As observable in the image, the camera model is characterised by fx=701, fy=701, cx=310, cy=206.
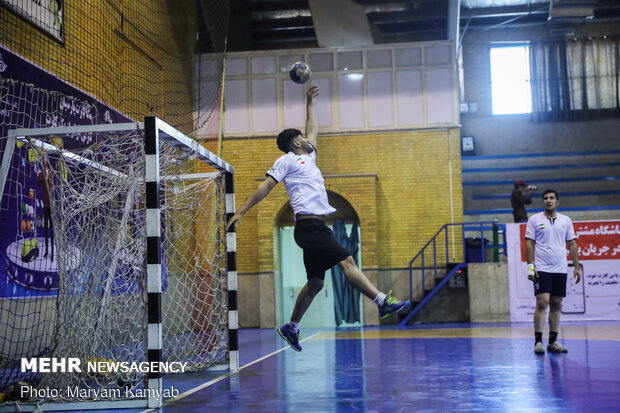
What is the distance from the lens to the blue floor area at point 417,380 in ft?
17.0

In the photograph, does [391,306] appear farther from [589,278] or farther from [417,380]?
[589,278]

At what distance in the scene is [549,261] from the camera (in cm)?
886

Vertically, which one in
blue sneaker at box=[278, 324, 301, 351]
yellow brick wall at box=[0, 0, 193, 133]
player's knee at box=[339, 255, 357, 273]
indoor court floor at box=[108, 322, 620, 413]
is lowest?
indoor court floor at box=[108, 322, 620, 413]

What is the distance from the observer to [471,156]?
2284cm

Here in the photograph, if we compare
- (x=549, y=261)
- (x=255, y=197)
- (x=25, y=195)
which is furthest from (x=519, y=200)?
(x=255, y=197)

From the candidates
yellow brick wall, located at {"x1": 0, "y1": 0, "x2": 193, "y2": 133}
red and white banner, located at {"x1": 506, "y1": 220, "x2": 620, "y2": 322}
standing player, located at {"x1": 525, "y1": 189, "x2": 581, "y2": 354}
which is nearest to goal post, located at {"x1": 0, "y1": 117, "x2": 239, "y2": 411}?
yellow brick wall, located at {"x1": 0, "y1": 0, "x2": 193, "y2": 133}

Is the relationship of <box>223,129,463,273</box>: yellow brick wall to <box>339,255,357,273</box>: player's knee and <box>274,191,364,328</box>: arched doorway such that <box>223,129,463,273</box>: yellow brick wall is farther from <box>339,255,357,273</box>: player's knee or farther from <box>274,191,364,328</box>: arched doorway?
<box>339,255,357,273</box>: player's knee

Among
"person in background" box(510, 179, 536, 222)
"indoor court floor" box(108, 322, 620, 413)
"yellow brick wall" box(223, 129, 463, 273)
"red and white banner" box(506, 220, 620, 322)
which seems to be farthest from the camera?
"yellow brick wall" box(223, 129, 463, 273)

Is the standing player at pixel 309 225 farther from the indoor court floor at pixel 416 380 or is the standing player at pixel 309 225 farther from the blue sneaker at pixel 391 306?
the indoor court floor at pixel 416 380

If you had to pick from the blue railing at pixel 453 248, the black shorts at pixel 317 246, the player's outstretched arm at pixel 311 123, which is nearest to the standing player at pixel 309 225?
the black shorts at pixel 317 246

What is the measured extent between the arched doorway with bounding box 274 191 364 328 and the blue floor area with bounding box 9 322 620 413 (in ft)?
26.9

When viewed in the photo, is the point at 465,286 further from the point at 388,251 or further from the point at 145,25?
the point at 145,25

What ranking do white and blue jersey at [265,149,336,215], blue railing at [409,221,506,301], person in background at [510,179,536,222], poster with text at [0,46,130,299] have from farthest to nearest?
blue railing at [409,221,506,301]
person in background at [510,179,536,222]
poster with text at [0,46,130,299]
white and blue jersey at [265,149,336,215]

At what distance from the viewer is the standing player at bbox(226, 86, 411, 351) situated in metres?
6.38
